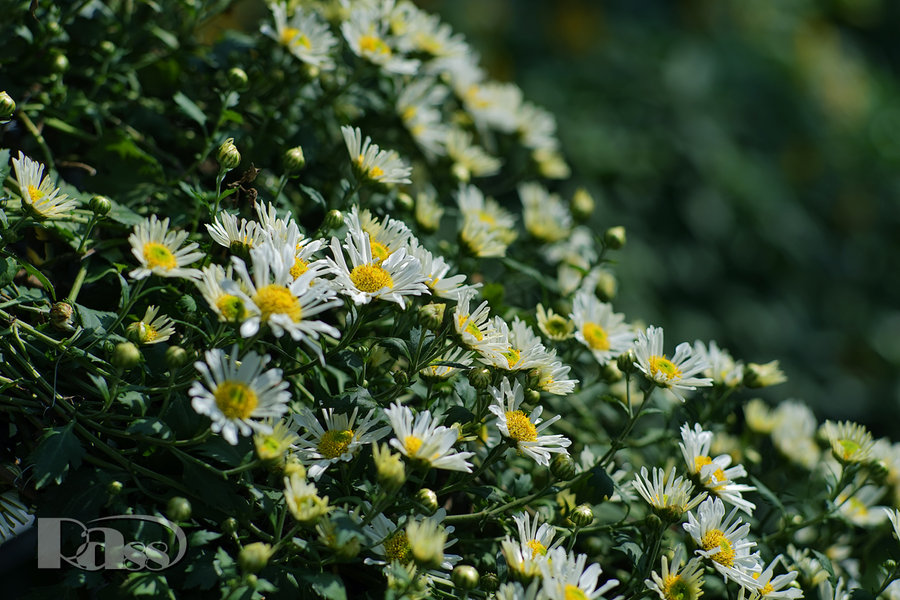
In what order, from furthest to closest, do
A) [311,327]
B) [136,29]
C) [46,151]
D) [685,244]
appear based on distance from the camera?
[685,244] → [136,29] → [46,151] → [311,327]

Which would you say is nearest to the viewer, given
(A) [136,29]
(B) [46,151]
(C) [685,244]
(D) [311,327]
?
(D) [311,327]

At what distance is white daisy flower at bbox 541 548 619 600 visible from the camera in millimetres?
669

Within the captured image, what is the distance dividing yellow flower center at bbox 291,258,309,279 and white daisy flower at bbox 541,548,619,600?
329mm

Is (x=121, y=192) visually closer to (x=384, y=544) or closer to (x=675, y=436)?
(x=384, y=544)

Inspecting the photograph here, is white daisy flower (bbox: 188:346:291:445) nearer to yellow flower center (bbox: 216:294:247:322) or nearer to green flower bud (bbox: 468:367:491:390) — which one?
yellow flower center (bbox: 216:294:247:322)

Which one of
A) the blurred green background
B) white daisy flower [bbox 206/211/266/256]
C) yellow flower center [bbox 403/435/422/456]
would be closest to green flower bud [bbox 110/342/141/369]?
white daisy flower [bbox 206/211/266/256]

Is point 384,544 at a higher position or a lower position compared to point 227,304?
lower

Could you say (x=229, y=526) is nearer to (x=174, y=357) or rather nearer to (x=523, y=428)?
(x=174, y=357)

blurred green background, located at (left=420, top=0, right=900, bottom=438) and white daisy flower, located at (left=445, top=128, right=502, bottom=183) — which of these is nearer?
white daisy flower, located at (left=445, top=128, right=502, bottom=183)

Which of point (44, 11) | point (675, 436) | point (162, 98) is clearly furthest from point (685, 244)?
point (44, 11)

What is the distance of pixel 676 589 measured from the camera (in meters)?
0.77

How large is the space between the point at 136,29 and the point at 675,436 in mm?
886

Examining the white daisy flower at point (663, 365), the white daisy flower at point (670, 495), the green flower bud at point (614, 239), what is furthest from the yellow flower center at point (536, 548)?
the green flower bud at point (614, 239)

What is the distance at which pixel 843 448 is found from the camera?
968 mm
